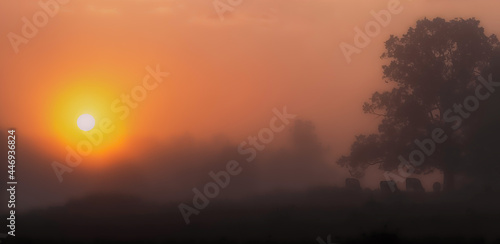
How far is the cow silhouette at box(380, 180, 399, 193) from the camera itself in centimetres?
5881

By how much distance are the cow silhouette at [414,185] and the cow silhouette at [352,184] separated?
3241mm

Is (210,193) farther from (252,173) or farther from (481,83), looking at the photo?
(481,83)

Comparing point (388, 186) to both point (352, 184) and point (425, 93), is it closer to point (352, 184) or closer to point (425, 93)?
point (352, 184)

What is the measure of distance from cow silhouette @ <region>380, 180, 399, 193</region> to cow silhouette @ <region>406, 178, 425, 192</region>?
4.38 feet

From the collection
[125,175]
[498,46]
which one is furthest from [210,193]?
[498,46]

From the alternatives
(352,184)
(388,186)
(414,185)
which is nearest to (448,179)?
(414,185)

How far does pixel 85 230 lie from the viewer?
40.8 m

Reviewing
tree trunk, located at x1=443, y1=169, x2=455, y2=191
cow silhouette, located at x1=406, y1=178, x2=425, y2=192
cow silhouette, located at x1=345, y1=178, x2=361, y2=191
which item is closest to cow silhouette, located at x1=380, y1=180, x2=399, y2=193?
cow silhouette, located at x1=406, y1=178, x2=425, y2=192

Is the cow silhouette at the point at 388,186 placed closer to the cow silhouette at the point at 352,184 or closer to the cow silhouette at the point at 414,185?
the cow silhouette at the point at 414,185

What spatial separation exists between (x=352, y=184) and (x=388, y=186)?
2.60 m

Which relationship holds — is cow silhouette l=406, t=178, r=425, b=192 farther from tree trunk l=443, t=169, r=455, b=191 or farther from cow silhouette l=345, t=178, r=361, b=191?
cow silhouette l=345, t=178, r=361, b=191

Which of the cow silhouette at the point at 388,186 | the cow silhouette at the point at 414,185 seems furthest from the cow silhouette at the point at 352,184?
the cow silhouette at the point at 414,185

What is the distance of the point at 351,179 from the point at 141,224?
77.9 feet

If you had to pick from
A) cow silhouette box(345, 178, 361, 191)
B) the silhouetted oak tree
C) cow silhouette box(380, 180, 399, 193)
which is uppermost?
the silhouetted oak tree
